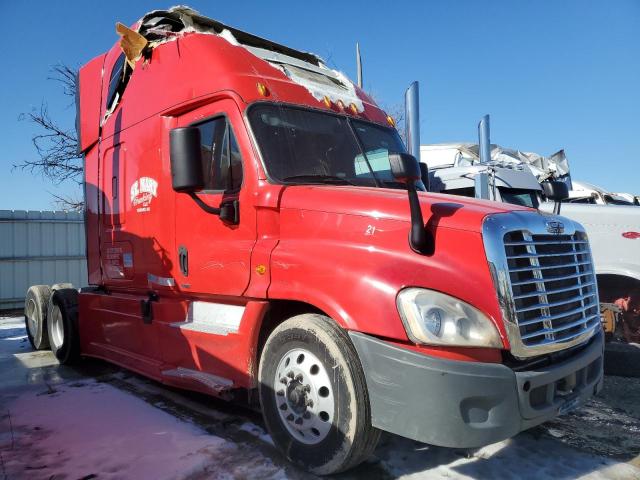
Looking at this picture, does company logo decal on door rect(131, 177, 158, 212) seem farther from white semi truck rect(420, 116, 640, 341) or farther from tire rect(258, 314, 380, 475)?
white semi truck rect(420, 116, 640, 341)

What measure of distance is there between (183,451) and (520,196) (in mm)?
6814

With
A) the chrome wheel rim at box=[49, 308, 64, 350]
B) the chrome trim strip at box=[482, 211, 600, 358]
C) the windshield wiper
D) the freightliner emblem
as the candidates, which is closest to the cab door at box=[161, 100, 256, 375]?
the windshield wiper

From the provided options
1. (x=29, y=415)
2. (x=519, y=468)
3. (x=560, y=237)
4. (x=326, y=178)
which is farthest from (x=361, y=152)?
(x=29, y=415)

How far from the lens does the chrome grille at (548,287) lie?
9.23 ft

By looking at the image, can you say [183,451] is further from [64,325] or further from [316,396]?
[64,325]

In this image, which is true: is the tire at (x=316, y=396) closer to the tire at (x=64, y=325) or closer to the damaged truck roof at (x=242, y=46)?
the damaged truck roof at (x=242, y=46)

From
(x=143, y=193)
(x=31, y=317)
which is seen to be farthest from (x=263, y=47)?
(x=31, y=317)

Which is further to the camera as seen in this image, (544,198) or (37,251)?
(37,251)

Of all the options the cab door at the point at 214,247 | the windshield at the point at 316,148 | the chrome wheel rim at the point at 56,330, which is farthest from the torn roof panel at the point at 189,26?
the chrome wheel rim at the point at 56,330

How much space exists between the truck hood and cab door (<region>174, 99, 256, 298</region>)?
18.8 inches

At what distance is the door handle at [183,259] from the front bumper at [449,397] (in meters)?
2.12

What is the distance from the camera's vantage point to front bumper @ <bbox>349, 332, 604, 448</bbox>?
104 inches

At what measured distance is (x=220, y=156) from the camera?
13.3 feet

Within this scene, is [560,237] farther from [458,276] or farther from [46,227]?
[46,227]
